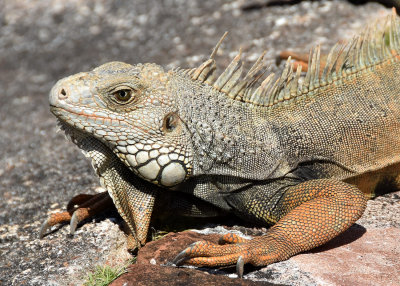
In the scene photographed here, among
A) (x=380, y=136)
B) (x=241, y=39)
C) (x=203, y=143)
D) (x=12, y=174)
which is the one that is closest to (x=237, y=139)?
(x=203, y=143)

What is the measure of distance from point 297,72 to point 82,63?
6.38 meters

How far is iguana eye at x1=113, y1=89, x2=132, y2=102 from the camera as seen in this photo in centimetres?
409

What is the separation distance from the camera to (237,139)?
13.9 feet

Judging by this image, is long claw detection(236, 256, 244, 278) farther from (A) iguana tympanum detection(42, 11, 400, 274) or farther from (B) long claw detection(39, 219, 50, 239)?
(B) long claw detection(39, 219, 50, 239)

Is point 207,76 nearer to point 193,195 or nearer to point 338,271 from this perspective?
point 193,195

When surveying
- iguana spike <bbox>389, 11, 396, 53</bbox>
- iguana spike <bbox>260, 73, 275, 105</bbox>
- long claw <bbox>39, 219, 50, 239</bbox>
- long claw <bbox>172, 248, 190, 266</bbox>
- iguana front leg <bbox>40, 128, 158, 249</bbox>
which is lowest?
long claw <bbox>172, 248, 190, 266</bbox>

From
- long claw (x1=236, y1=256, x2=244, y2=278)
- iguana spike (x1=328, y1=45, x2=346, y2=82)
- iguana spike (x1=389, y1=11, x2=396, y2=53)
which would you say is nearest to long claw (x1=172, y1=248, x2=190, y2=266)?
long claw (x1=236, y1=256, x2=244, y2=278)

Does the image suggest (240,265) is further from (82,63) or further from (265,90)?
(82,63)

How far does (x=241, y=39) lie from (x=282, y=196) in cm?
534

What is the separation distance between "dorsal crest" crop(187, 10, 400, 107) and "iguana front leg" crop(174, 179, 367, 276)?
84 centimetres

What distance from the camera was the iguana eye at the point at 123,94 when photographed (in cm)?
409

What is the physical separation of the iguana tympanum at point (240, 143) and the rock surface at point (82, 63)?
32 centimetres

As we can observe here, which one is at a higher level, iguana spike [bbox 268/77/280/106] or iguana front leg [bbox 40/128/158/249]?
iguana spike [bbox 268/77/280/106]

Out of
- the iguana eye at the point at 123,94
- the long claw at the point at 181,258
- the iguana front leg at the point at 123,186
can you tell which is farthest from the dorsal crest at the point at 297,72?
the long claw at the point at 181,258
